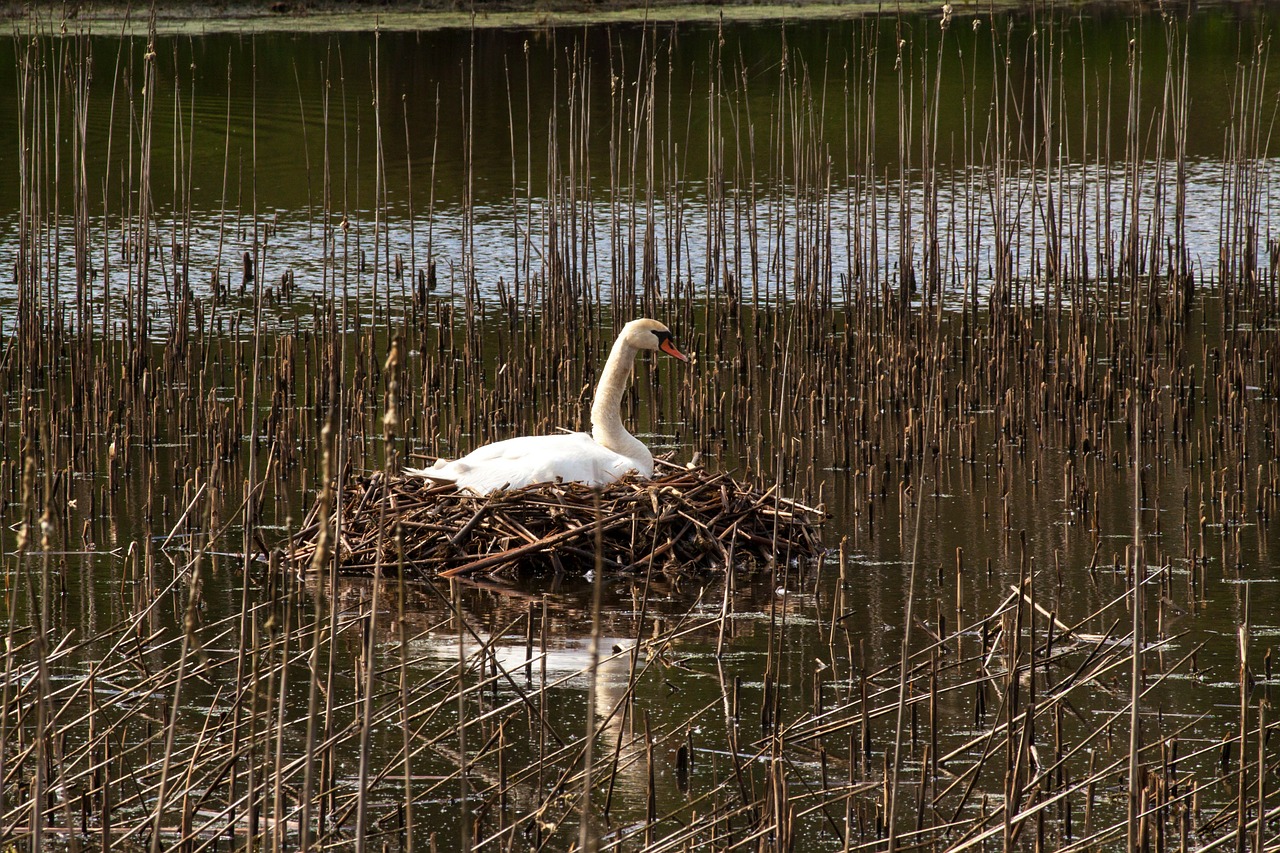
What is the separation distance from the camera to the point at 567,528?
940cm

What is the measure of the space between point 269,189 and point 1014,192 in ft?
36.1

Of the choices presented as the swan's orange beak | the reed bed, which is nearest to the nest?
the reed bed

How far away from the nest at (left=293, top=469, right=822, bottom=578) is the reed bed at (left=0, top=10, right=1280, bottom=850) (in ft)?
0.20

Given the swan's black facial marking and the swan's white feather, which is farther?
the swan's black facial marking

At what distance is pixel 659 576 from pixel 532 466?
95 cm

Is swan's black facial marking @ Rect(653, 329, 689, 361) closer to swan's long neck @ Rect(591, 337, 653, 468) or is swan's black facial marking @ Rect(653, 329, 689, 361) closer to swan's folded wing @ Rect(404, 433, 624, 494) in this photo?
Answer: swan's long neck @ Rect(591, 337, 653, 468)

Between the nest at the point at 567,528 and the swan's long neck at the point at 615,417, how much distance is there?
0.53 meters

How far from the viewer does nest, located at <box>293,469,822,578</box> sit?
9273mm

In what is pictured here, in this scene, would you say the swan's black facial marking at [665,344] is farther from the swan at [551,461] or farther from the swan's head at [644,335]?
the swan at [551,461]

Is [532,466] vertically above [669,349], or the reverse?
[669,349]

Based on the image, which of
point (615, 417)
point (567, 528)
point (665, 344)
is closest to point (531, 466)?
point (567, 528)

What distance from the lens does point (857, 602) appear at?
8.84 meters

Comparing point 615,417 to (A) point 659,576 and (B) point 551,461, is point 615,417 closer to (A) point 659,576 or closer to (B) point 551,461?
(B) point 551,461

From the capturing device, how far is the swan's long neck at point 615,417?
33.4 feet
